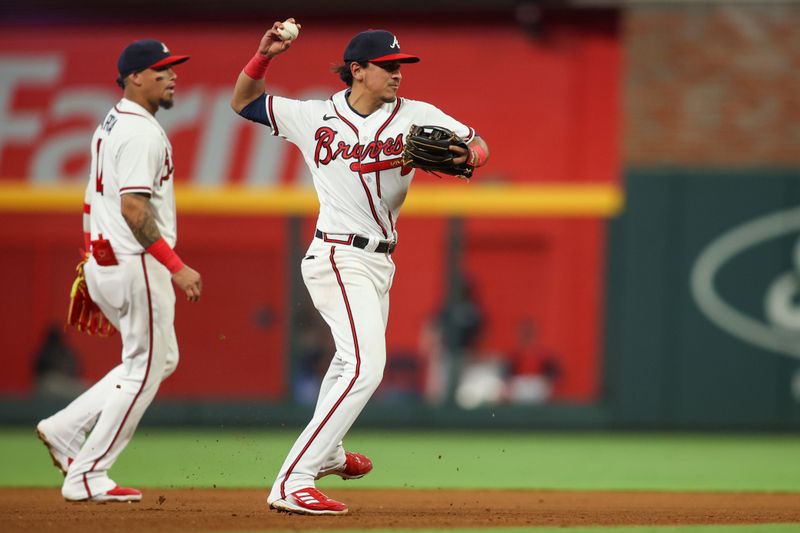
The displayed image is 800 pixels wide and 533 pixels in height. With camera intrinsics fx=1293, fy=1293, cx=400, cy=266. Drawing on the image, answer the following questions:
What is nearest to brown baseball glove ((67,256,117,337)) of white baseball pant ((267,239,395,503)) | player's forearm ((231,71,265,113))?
player's forearm ((231,71,265,113))

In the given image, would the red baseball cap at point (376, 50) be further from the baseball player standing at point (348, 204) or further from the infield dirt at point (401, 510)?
the infield dirt at point (401, 510)

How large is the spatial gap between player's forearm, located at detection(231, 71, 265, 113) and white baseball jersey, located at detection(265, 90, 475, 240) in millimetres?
72

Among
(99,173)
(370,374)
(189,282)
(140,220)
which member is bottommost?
(370,374)

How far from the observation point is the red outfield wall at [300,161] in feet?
37.6

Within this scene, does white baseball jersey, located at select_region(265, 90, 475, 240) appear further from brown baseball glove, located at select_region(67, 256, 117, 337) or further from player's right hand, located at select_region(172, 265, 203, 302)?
brown baseball glove, located at select_region(67, 256, 117, 337)

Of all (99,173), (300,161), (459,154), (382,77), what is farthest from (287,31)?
(300,161)

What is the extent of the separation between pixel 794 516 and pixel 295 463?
2.14 meters

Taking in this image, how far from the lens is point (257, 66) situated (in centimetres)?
539

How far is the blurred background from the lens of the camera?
11.2 m

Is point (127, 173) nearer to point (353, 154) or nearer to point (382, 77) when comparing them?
point (353, 154)

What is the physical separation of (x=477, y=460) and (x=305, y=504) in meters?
3.77

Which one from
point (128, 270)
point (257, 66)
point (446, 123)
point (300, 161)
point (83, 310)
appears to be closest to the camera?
point (257, 66)

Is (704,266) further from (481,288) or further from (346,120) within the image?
(346,120)

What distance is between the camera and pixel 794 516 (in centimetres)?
550
